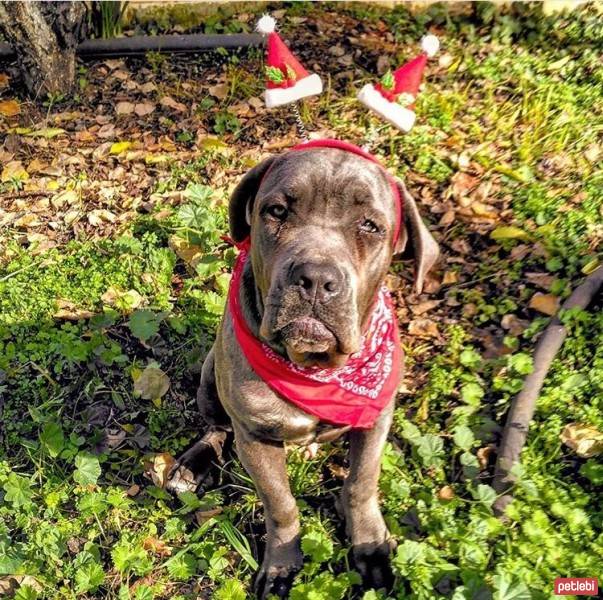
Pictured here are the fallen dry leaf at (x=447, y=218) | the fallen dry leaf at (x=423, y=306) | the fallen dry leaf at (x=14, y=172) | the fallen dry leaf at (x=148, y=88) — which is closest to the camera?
the fallen dry leaf at (x=423, y=306)

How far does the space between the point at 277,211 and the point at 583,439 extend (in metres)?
1.82

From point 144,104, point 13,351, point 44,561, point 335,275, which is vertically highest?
point 335,275

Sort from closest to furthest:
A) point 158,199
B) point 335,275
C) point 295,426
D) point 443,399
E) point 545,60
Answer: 1. point 335,275
2. point 295,426
3. point 443,399
4. point 158,199
5. point 545,60

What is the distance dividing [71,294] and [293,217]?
2124 mm

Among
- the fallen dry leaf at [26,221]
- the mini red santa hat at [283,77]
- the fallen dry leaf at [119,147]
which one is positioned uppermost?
the mini red santa hat at [283,77]

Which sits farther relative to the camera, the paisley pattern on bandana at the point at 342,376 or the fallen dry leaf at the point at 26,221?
the fallen dry leaf at the point at 26,221

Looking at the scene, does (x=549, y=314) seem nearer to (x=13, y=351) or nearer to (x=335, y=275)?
(x=335, y=275)

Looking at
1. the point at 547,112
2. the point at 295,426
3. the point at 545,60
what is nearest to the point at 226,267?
the point at 295,426

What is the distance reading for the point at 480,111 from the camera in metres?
5.14

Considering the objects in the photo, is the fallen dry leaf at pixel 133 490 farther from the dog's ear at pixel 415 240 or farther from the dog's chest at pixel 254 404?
the dog's ear at pixel 415 240

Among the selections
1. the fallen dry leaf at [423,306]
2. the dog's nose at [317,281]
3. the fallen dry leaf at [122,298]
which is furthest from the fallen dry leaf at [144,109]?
the dog's nose at [317,281]

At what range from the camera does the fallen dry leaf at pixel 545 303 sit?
4029 millimetres

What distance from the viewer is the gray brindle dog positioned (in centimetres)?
256

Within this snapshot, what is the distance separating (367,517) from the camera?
3217 mm
